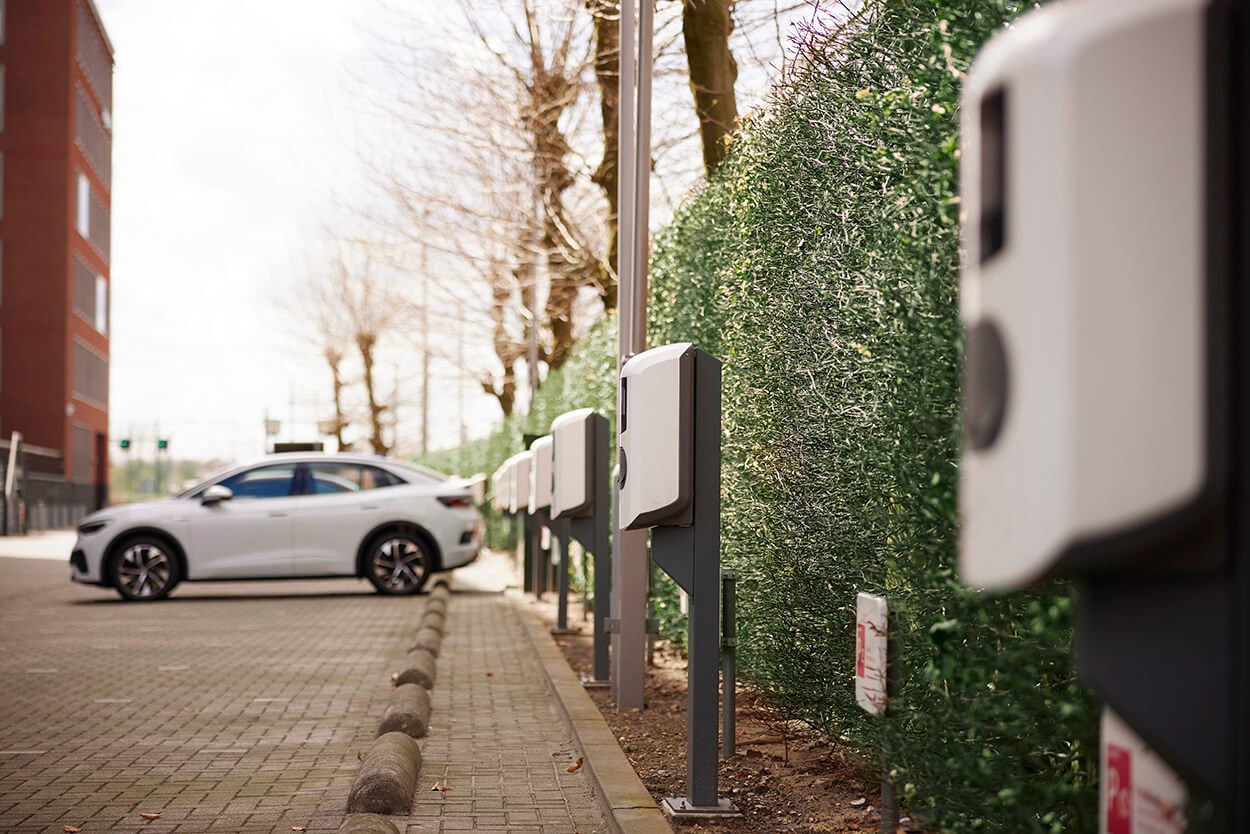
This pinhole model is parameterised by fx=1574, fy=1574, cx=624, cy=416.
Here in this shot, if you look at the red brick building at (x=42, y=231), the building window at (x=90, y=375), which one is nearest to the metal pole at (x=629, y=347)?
the red brick building at (x=42, y=231)

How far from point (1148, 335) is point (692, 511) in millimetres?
3741

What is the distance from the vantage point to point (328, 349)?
52625mm

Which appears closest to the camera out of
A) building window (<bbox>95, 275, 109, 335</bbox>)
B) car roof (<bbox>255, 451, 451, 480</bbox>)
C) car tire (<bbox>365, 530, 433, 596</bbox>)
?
car tire (<bbox>365, 530, 433, 596</bbox>)

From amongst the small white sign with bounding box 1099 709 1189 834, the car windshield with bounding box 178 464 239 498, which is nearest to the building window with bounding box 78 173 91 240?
the car windshield with bounding box 178 464 239 498

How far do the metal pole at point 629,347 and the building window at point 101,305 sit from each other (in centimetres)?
5593

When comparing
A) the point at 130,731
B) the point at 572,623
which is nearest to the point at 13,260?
the point at 572,623

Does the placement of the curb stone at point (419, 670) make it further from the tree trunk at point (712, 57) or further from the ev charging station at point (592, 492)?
the tree trunk at point (712, 57)

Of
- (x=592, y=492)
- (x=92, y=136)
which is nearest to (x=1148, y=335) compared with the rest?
(x=592, y=492)

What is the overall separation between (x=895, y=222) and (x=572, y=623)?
10.0m

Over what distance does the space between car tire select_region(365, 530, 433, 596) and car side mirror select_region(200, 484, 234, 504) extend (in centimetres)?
169

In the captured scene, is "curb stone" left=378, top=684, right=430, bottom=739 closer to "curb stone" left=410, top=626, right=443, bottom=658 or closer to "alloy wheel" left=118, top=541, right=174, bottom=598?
"curb stone" left=410, top=626, right=443, bottom=658

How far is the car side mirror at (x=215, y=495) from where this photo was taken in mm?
17734

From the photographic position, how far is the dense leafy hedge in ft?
12.2

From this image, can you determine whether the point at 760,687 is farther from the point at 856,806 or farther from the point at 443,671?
the point at 443,671
